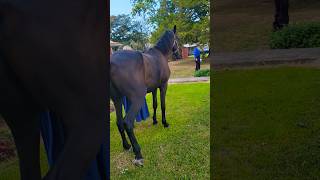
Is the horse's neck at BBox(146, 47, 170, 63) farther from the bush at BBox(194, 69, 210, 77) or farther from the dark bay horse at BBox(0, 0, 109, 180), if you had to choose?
the dark bay horse at BBox(0, 0, 109, 180)

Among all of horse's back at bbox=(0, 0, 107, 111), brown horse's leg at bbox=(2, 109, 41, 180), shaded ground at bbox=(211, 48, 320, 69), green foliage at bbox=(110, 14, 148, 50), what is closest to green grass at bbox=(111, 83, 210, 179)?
green foliage at bbox=(110, 14, 148, 50)

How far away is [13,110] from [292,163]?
291 cm

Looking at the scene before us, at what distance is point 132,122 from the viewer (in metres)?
2.57

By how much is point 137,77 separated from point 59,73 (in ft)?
5.79

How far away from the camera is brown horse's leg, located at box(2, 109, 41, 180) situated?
3.89 feet

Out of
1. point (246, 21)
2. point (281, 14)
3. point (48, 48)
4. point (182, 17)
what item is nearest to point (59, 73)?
point (48, 48)

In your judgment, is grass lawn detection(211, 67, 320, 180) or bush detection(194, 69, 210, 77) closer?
bush detection(194, 69, 210, 77)

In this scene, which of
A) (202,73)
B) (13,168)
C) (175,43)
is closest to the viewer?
(13,168)

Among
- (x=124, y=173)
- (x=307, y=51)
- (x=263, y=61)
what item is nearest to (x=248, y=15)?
(x=263, y=61)

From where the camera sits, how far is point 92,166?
1.25 meters

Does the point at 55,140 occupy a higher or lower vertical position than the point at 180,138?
higher

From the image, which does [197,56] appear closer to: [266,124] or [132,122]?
[132,122]

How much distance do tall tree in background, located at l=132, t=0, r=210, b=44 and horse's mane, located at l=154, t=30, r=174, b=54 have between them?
0.04 metres

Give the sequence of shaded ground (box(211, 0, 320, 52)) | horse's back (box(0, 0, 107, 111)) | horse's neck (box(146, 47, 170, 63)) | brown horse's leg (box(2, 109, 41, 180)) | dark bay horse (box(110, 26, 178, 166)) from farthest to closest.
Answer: shaded ground (box(211, 0, 320, 52)) → horse's neck (box(146, 47, 170, 63)) → dark bay horse (box(110, 26, 178, 166)) → brown horse's leg (box(2, 109, 41, 180)) → horse's back (box(0, 0, 107, 111))
